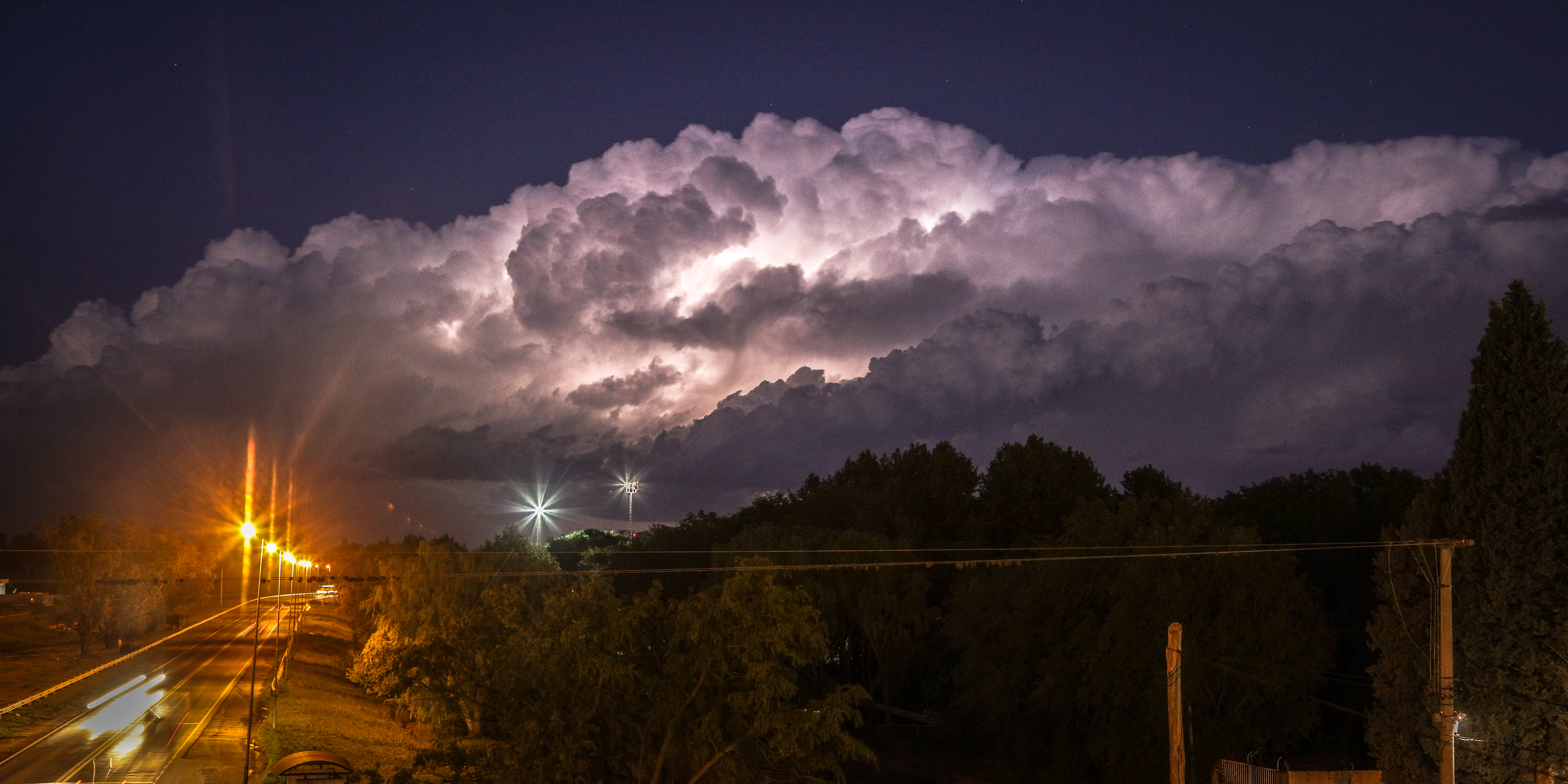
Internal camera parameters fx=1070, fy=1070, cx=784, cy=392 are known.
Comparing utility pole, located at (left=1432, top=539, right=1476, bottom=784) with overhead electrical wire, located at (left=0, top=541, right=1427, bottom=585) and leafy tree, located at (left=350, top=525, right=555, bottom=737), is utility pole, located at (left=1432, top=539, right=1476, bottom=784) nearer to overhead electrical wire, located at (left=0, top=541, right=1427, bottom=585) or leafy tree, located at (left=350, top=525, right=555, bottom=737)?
overhead electrical wire, located at (left=0, top=541, right=1427, bottom=585)

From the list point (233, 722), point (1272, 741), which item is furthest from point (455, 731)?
point (1272, 741)

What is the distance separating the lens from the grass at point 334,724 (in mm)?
45625

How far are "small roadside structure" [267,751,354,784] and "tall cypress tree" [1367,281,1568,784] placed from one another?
99.7 ft

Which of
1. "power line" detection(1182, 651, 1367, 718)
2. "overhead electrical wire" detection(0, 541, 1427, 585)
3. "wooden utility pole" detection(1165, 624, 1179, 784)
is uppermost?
"overhead electrical wire" detection(0, 541, 1427, 585)

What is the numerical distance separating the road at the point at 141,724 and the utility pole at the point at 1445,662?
130ft

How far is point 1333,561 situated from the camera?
5581 centimetres

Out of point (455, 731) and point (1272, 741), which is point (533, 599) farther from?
point (1272, 741)

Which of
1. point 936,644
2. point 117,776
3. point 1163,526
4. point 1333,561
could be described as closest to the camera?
point 117,776

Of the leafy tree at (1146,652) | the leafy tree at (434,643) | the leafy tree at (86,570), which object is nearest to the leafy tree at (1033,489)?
the leafy tree at (1146,652)

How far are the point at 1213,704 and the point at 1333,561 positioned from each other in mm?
16906

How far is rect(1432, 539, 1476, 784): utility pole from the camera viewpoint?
21.3 m

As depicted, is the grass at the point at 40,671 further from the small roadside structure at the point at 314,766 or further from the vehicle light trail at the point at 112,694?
the small roadside structure at the point at 314,766

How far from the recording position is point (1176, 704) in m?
23.6

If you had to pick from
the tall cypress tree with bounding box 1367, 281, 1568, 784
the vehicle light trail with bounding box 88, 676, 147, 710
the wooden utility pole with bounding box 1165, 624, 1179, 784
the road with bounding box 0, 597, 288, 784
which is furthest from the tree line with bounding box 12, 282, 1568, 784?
the vehicle light trail with bounding box 88, 676, 147, 710
